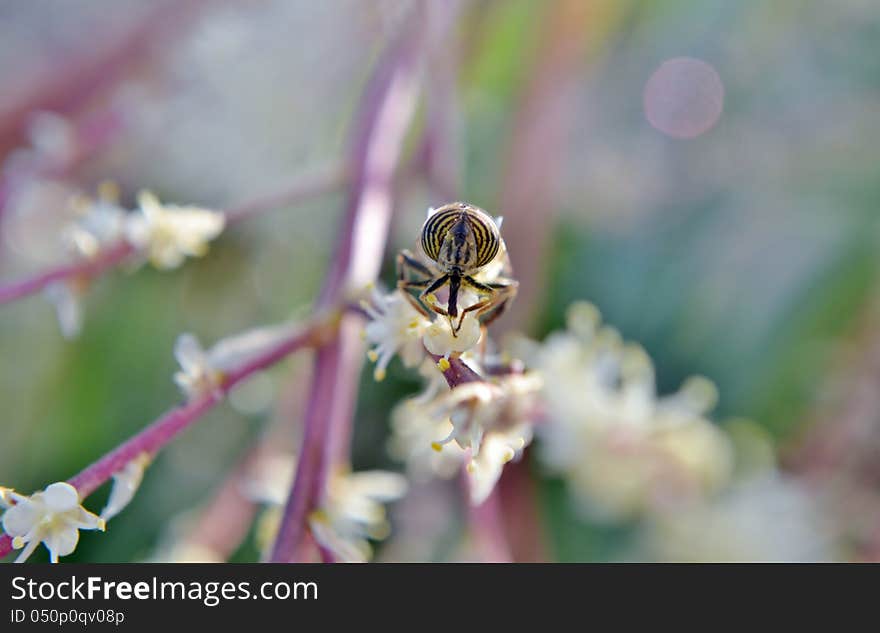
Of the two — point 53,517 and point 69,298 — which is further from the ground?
point 69,298

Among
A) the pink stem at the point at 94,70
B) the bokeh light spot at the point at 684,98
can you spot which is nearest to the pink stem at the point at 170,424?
the pink stem at the point at 94,70

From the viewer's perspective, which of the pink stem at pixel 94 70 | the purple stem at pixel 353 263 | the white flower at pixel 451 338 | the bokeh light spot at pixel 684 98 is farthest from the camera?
the bokeh light spot at pixel 684 98

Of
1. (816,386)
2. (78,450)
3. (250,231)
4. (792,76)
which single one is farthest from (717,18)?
(78,450)

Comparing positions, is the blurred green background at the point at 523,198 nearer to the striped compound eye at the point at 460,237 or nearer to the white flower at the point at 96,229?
the white flower at the point at 96,229

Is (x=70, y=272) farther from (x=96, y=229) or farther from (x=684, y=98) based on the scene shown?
(x=684, y=98)

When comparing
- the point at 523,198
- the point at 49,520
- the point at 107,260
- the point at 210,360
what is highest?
the point at 523,198

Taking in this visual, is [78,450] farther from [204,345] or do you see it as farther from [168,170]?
[168,170]

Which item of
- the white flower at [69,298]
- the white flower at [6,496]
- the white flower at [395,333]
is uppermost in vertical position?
the white flower at [69,298]

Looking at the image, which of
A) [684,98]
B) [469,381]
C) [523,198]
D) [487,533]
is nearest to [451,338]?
[469,381]
